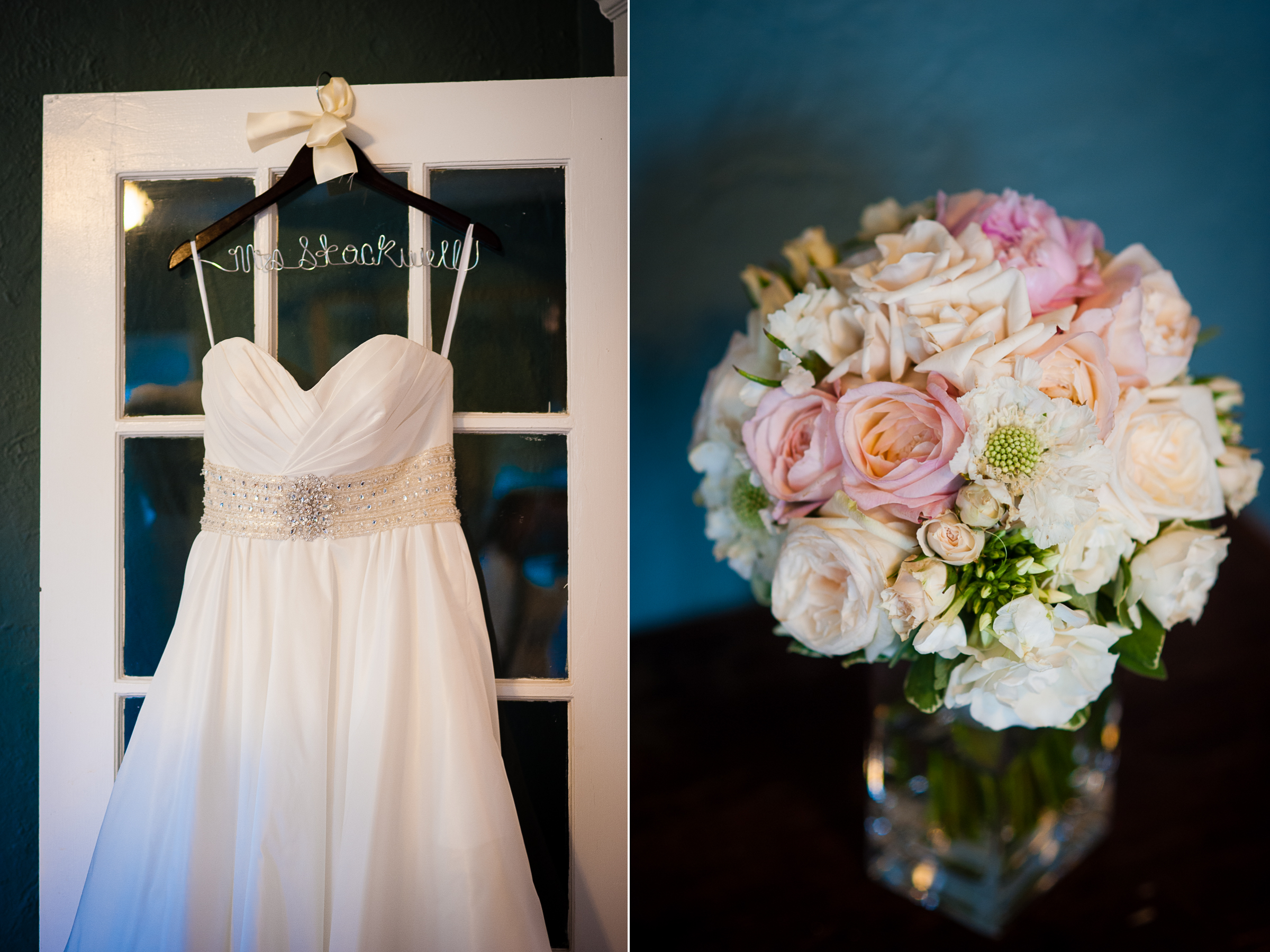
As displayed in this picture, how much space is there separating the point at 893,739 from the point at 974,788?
0.04m

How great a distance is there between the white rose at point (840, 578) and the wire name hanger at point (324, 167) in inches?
25.7

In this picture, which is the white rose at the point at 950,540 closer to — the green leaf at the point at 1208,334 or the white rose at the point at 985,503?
the white rose at the point at 985,503

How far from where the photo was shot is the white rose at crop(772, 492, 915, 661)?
28 cm

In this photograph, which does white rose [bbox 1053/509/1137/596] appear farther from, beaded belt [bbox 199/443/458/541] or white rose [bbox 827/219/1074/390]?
beaded belt [bbox 199/443/458/541]

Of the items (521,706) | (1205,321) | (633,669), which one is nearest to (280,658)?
(521,706)

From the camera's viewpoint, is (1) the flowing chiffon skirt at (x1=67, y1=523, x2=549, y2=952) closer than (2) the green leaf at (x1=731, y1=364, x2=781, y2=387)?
No

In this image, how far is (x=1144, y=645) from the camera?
0.27 m

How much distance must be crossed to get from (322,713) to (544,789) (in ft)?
1.02

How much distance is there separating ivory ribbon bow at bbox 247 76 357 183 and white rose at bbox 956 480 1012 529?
809mm

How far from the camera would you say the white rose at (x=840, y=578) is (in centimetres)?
28

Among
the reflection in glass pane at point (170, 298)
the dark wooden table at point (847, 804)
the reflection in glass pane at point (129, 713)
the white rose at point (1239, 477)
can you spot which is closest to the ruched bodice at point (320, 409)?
the reflection in glass pane at point (170, 298)

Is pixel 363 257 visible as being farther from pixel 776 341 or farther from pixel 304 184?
pixel 776 341

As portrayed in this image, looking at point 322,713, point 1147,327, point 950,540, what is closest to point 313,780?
point 322,713

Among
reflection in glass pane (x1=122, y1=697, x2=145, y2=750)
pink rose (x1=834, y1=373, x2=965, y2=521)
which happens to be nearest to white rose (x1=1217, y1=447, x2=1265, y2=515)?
pink rose (x1=834, y1=373, x2=965, y2=521)
